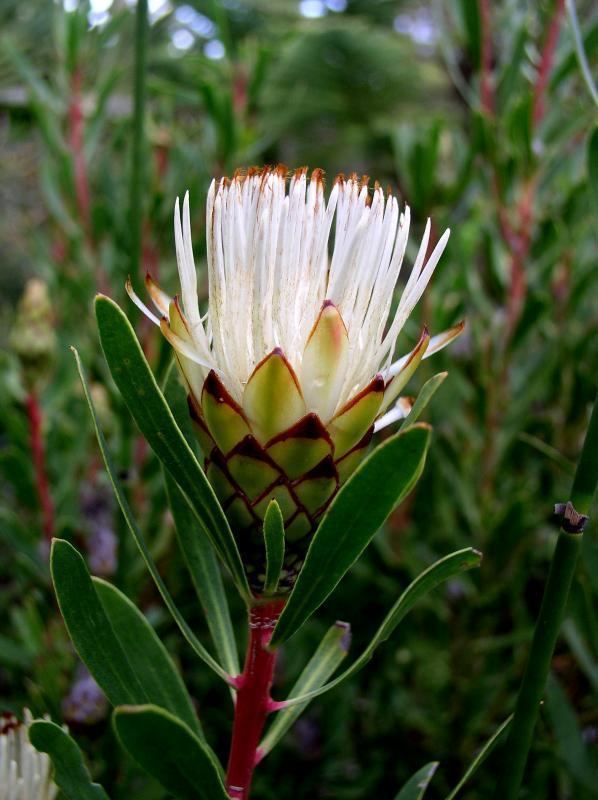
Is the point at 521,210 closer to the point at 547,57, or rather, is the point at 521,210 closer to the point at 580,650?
the point at 547,57

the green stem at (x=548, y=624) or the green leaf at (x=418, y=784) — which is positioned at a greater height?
the green stem at (x=548, y=624)

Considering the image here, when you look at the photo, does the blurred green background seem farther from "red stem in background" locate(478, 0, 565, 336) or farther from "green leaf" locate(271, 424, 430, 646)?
"green leaf" locate(271, 424, 430, 646)

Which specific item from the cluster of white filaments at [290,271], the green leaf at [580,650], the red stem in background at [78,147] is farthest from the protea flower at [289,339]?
the red stem in background at [78,147]

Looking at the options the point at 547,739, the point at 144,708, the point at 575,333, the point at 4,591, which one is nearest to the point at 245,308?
the point at 144,708

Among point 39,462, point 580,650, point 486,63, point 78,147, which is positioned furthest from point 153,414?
point 78,147

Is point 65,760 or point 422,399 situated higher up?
point 422,399

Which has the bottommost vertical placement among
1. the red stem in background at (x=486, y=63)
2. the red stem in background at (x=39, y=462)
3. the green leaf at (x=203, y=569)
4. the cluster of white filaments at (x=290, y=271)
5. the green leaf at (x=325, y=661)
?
the red stem in background at (x=39, y=462)

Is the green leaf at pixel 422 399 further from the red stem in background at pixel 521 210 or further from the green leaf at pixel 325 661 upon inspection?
the red stem in background at pixel 521 210
